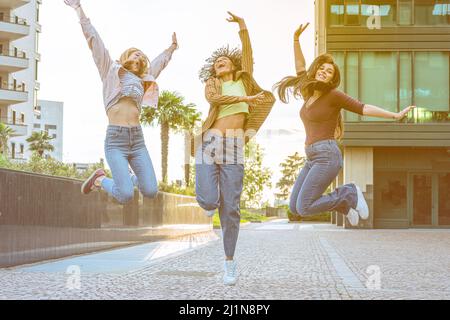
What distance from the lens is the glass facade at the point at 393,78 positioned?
930 centimetres

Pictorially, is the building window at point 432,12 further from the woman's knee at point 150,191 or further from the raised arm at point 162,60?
the woman's knee at point 150,191

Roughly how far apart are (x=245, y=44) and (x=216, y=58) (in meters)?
0.48

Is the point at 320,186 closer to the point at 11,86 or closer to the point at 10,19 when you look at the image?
the point at 11,86

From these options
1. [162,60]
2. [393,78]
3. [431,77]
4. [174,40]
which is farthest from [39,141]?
[162,60]

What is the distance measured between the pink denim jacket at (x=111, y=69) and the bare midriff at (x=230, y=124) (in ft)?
1.80

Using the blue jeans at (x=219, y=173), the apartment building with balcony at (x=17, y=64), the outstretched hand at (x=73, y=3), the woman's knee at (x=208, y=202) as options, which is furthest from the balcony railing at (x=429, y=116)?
the apartment building with balcony at (x=17, y=64)

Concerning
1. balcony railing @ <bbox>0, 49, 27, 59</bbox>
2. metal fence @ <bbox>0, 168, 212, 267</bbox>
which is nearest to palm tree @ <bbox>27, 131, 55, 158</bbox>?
balcony railing @ <bbox>0, 49, 27, 59</bbox>

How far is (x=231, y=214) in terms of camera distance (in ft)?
23.6

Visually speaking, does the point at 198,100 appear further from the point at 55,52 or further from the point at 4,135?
the point at 4,135

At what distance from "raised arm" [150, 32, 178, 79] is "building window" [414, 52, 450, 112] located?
1277 cm

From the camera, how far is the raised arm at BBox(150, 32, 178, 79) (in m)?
6.28

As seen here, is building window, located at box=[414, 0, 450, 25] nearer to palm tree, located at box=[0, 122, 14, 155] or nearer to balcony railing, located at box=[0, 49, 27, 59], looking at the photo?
palm tree, located at box=[0, 122, 14, 155]

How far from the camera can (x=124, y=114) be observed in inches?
243
